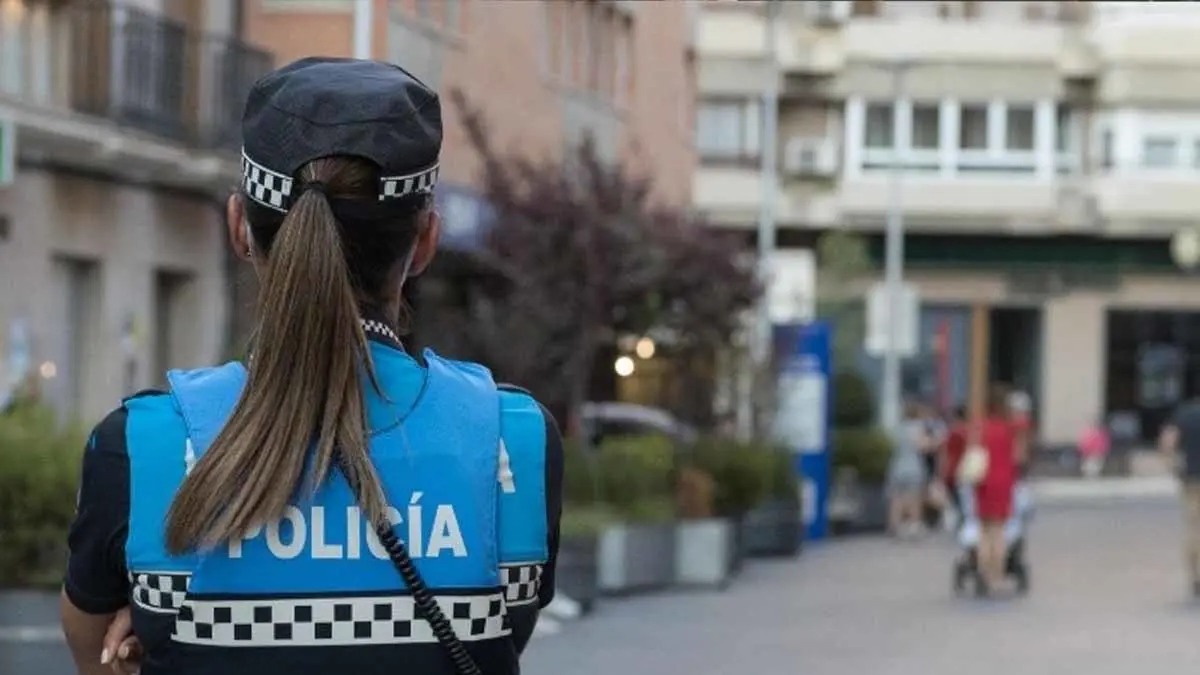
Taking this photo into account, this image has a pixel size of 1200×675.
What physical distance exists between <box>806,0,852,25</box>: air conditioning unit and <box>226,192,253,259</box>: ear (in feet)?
94.6

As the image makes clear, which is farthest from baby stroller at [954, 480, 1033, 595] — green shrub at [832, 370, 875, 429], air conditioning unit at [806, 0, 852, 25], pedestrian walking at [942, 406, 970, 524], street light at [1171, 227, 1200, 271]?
street light at [1171, 227, 1200, 271]

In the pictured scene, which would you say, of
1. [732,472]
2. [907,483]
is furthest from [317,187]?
[907,483]

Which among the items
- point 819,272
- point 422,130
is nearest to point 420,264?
point 422,130

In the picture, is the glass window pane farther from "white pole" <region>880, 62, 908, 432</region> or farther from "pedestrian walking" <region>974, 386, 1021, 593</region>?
"pedestrian walking" <region>974, 386, 1021, 593</region>

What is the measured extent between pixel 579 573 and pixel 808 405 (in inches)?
444

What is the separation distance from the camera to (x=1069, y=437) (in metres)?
51.3

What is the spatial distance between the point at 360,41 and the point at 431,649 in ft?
33.1

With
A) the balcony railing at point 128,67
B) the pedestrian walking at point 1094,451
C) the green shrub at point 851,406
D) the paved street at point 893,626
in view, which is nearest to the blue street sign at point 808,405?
the paved street at point 893,626

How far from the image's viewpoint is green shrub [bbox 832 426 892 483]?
31953mm

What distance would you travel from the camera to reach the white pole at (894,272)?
36594 millimetres

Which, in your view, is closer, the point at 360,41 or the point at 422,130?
the point at 422,130

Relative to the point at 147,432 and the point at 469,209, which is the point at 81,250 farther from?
the point at 147,432

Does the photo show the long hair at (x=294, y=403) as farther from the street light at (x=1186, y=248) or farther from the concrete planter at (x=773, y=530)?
the street light at (x=1186, y=248)

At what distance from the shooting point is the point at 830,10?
32188 mm
